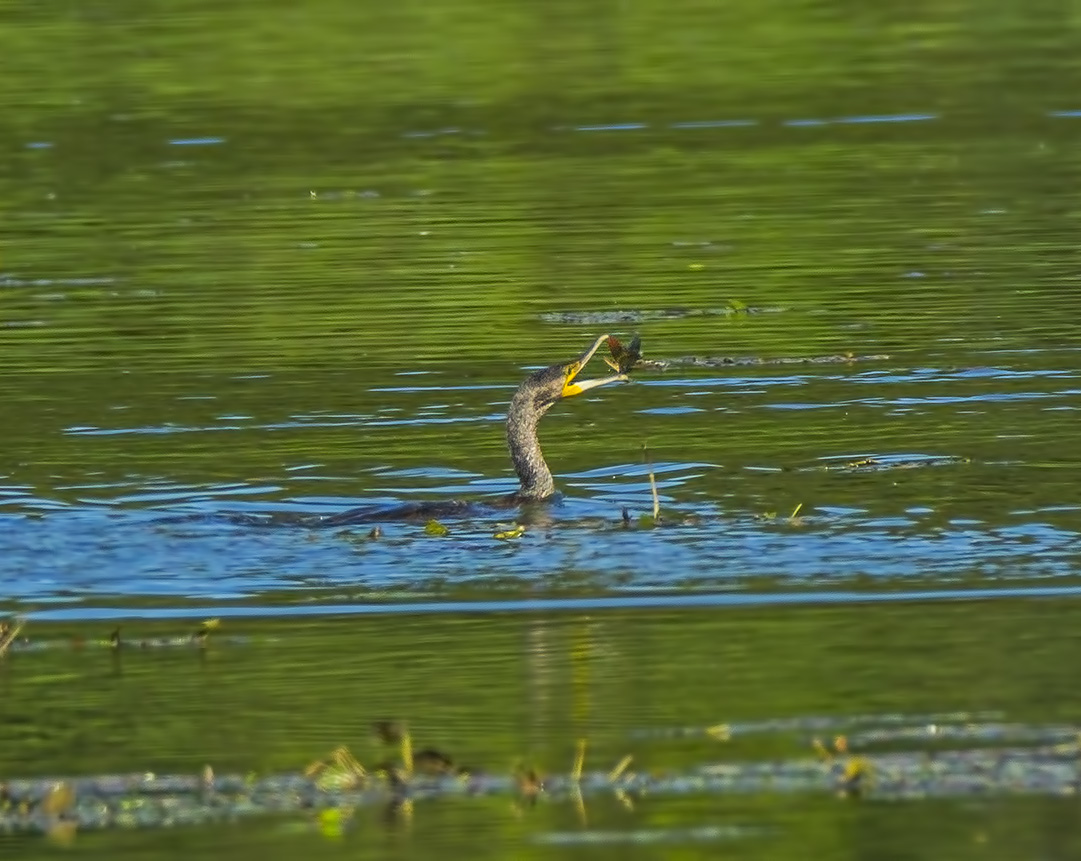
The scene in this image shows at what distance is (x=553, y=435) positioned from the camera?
595 inches

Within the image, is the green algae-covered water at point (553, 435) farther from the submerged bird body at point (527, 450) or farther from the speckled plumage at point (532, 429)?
the speckled plumage at point (532, 429)

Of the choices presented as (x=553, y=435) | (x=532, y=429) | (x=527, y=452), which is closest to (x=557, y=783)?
(x=527, y=452)

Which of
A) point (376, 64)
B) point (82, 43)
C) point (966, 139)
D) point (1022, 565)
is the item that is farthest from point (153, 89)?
point (1022, 565)

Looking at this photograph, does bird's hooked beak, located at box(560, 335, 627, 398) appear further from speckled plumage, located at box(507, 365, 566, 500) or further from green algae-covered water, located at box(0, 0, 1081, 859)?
green algae-covered water, located at box(0, 0, 1081, 859)

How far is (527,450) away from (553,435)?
236 centimetres

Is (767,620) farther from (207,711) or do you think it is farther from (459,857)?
(459,857)

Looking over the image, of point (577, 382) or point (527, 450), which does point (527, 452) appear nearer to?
point (527, 450)

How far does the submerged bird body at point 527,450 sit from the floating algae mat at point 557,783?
4100mm

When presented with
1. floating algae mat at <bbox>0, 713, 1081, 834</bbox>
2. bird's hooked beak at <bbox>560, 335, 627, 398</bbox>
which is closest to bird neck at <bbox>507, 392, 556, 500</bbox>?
bird's hooked beak at <bbox>560, 335, 627, 398</bbox>

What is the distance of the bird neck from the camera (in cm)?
1270

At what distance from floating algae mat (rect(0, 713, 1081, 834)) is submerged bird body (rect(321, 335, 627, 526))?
13.5 feet

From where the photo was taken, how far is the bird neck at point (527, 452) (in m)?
12.7

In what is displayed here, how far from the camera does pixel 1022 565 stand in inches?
415

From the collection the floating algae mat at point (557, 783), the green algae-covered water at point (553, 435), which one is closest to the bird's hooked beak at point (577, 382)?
the green algae-covered water at point (553, 435)
